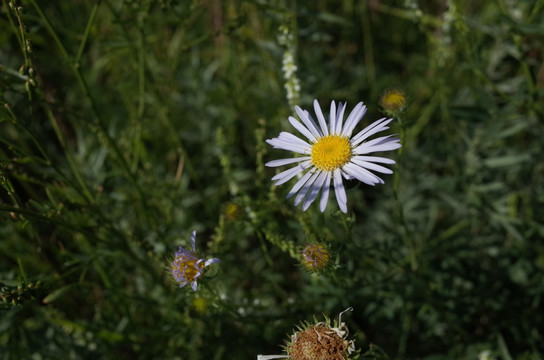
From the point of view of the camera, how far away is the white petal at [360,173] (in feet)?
5.26

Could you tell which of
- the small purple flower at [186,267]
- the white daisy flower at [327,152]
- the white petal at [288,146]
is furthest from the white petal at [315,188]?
the small purple flower at [186,267]

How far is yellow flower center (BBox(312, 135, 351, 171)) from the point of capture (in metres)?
1.83

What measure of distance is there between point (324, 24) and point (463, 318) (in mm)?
2106

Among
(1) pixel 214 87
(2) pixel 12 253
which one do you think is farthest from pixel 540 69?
(2) pixel 12 253

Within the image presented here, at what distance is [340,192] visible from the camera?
165cm

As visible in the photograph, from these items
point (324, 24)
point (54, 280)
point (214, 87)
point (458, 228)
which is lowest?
point (54, 280)

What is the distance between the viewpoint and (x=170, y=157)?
132 inches

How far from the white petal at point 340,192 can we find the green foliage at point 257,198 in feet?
0.35

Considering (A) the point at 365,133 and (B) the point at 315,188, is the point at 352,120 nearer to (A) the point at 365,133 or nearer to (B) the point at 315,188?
(A) the point at 365,133

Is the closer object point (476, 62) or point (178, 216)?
point (476, 62)

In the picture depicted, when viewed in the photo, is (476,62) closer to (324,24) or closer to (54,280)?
(324,24)

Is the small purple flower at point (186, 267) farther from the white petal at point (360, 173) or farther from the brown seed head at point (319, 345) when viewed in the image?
the white petal at point (360, 173)

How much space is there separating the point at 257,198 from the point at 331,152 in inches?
23.0

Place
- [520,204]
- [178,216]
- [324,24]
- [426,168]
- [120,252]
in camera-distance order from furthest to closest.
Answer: [324,24] → [426,168] → [178,216] → [520,204] → [120,252]
